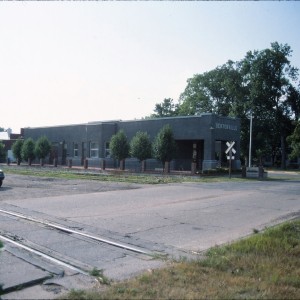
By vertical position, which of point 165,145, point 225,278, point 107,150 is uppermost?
point 165,145

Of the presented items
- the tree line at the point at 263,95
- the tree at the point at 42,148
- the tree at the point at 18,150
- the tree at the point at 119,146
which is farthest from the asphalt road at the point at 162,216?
the tree line at the point at 263,95

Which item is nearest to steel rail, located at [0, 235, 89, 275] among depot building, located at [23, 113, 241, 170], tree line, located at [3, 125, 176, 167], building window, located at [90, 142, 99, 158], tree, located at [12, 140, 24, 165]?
tree line, located at [3, 125, 176, 167]

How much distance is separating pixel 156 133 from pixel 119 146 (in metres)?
3.88

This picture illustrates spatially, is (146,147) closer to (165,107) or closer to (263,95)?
(263,95)

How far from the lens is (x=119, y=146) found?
113ft

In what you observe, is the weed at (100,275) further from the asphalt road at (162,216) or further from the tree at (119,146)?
the tree at (119,146)

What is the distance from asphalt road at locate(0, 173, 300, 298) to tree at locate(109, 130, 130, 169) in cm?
1819

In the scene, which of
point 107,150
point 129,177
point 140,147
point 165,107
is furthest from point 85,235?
point 165,107

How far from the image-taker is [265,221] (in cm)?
1049

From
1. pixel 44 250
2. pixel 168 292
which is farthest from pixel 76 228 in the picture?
pixel 168 292

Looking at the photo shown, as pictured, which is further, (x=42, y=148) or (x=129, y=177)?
(x=42, y=148)

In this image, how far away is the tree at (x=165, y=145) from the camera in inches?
1224

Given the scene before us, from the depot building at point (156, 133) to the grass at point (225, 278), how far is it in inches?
1024

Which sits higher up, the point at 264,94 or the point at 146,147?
the point at 264,94
